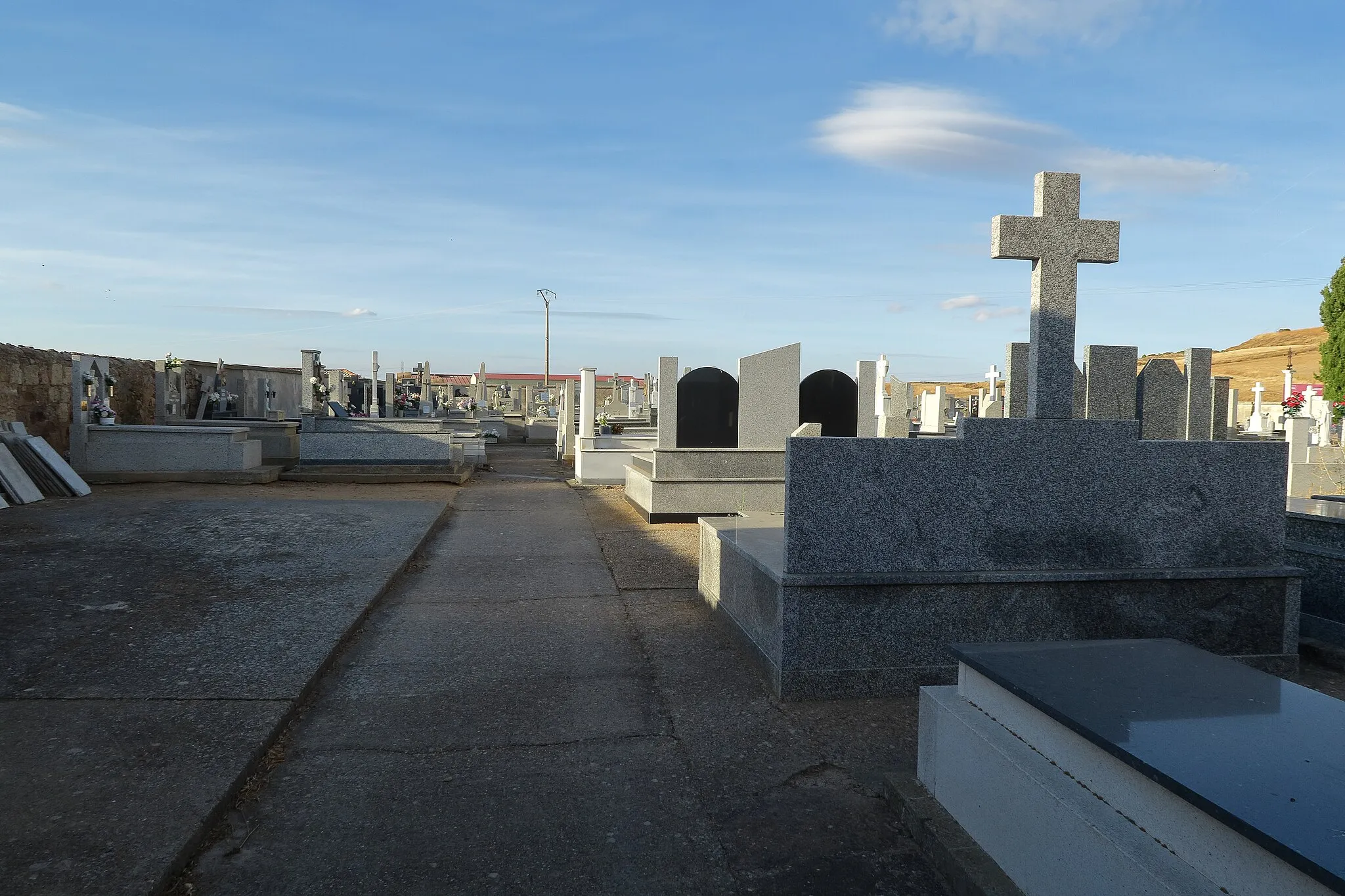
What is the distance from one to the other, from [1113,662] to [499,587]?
15.4 ft

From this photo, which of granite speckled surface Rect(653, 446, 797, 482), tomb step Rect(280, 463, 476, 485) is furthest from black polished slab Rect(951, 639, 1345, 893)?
tomb step Rect(280, 463, 476, 485)

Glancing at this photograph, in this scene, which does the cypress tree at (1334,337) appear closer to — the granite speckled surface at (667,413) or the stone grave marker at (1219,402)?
the stone grave marker at (1219,402)

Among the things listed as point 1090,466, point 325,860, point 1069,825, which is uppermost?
point 1090,466

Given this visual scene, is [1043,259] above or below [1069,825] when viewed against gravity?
above

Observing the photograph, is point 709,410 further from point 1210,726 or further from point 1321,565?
point 1210,726

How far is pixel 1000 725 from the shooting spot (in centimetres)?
266

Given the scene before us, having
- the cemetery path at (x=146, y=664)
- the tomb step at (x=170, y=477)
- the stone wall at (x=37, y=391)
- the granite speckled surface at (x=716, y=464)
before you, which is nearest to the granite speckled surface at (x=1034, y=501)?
the cemetery path at (x=146, y=664)

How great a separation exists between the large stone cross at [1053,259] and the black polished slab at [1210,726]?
5.15 ft

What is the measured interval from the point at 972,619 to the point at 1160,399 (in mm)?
1567

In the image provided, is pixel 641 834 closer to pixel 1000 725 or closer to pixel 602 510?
pixel 1000 725

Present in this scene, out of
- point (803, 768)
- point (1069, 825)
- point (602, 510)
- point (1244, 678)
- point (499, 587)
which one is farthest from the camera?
point (602, 510)

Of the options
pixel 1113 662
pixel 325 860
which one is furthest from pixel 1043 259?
pixel 325 860

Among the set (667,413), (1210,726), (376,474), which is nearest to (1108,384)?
(1210,726)

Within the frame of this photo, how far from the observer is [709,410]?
1147 centimetres
